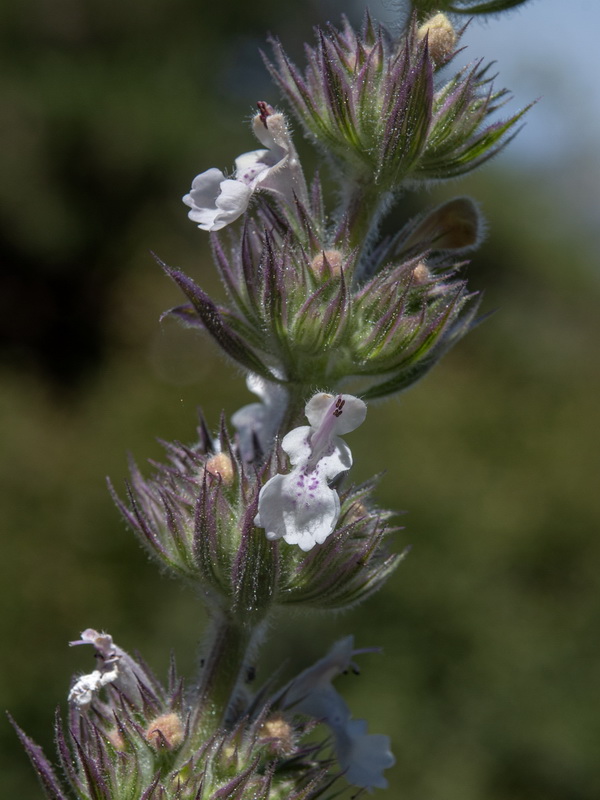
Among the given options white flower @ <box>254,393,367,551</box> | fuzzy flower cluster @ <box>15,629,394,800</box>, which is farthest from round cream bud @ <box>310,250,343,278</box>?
fuzzy flower cluster @ <box>15,629,394,800</box>

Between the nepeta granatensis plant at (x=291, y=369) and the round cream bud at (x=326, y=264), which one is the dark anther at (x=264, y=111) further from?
the round cream bud at (x=326, y=264)

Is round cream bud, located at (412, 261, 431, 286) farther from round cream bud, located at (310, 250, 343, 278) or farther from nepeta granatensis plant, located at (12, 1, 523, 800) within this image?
round cream bud, located at (310, 250, 343, 278)

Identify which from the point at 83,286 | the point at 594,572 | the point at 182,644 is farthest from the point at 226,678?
the point at 83,286

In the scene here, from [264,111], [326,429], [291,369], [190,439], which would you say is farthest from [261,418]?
[190,439]

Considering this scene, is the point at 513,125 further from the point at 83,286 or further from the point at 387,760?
the point at 83,286

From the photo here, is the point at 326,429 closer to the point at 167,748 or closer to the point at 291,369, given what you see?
the point at 291,369
